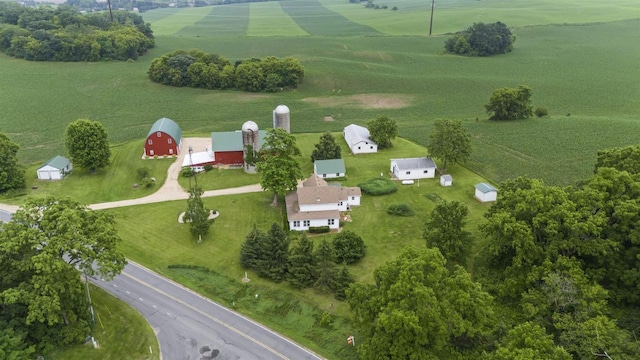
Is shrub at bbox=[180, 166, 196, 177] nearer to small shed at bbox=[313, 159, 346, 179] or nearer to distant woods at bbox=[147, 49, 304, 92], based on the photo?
small shed at bbox=[313, 159, 346, 179]

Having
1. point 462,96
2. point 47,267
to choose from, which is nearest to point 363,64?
point 462,96

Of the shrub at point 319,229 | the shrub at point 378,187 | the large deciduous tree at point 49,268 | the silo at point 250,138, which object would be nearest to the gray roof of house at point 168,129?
the silo at point 250,138

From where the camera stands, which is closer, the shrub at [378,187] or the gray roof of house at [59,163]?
the shrub at [378,187]

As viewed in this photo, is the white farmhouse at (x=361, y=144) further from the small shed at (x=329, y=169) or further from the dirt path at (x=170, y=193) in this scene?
the dirt path at (x=170, y=193)

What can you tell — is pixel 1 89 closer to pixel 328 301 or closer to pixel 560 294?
pixel 328 301

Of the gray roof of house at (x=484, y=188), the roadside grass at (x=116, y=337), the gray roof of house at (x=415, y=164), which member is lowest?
the roadside grass at (x=116, y=337)
